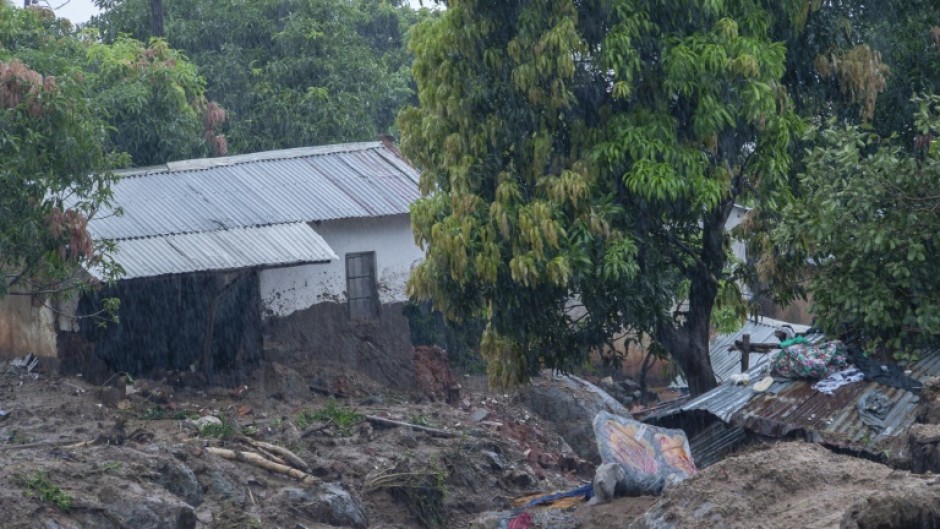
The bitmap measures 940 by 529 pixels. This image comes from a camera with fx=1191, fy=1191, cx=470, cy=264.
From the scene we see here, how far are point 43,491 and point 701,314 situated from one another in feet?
22.0

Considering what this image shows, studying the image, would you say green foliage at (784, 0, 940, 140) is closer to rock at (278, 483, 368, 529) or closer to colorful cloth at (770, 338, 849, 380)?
colorful cloth at (770, 338, 849, 380)

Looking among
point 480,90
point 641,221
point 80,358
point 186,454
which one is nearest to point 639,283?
point 641,221

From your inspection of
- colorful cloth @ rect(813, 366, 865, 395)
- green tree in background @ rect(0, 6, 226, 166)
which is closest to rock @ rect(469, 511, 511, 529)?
colorful cloth @ rect(813, 366, 865, 395)

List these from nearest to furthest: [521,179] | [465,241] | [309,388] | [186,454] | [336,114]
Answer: [465,241]
[521,179]
[186,454]
[309,388]
[336,114]

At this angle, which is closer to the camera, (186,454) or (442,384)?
(186,454)

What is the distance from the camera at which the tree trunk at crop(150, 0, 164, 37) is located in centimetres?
2439

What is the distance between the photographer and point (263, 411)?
1598 cm

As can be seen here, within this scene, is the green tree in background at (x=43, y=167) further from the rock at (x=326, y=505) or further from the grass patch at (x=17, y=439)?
the rock at (x=326, y=505)

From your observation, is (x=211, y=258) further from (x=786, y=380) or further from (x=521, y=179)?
(x=786, y=380)

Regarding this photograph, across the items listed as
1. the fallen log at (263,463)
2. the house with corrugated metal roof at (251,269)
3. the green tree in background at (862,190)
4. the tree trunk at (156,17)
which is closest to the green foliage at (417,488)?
the fallen log at (263,463)

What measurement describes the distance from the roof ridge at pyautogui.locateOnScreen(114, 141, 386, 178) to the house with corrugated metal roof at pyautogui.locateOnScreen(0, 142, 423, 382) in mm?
31

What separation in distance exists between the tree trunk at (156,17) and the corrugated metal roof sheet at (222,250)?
897 centimetres

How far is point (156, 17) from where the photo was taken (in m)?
24.5

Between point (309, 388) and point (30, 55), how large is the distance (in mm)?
6612
